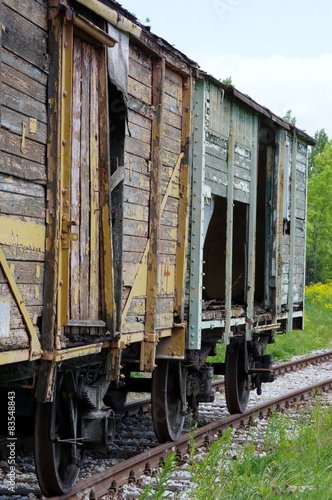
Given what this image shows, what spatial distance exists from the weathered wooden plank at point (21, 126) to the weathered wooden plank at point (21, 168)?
0.37ft

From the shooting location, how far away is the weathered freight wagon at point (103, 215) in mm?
5086

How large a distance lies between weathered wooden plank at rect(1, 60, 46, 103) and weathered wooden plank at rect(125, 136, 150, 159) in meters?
1.64

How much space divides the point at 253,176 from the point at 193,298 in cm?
255

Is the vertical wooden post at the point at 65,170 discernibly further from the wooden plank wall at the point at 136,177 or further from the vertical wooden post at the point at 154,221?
the vertical wooden post at the point at 154,221

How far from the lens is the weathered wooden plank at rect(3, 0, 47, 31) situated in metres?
4.90

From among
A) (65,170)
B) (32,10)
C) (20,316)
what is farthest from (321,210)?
(20,316)

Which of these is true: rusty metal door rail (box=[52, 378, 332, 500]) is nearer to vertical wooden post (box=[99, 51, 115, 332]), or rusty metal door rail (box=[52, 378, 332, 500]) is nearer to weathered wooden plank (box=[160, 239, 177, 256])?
vertical wooden post (box=[99, 51, 115, 332])

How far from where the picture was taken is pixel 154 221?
744 centimetres

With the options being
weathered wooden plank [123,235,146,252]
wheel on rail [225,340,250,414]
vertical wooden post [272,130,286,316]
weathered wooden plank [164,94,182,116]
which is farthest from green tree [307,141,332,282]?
weathered wooden plank [123,235,146,252]

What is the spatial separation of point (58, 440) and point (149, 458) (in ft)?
5.64

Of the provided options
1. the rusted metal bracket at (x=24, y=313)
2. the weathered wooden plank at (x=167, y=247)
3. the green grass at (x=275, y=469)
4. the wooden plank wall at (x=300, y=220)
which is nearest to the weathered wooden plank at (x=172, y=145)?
the weathered wooden plank at (x=167, y=247)

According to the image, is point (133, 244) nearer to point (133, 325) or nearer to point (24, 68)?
point (133, 325)

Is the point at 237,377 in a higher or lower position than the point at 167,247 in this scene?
lower

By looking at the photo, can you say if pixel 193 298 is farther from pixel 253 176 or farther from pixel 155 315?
pixel 253 176
